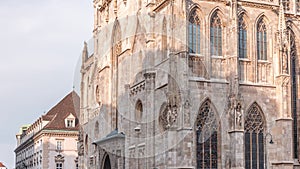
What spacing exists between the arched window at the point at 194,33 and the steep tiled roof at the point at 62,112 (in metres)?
35.6

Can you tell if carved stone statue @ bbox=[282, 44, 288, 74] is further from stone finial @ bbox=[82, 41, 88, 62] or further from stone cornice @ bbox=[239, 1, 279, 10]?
stone finial @ bbox=[82, 41, 88, 62]

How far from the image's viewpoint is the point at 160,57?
36.2m

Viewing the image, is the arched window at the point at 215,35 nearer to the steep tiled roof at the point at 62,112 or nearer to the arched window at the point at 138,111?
the arched window at the point at 138,111

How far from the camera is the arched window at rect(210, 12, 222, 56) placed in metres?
35.5

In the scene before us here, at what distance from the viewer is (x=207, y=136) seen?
3431 cm

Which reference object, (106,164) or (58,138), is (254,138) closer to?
(106,164)

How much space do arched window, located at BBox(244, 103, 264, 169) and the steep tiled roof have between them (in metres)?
35.8

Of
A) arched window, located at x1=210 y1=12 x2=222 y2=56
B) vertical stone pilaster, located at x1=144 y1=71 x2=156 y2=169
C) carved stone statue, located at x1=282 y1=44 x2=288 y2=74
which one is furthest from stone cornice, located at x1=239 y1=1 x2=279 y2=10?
vertical stone pilaster, located at x1=144 y1=71 x2=156 y2=169

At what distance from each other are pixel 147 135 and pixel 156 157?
6.12 ft

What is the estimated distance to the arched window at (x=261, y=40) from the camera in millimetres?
36656

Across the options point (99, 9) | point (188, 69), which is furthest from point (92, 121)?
point (188, 69)

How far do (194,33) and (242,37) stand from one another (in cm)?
323

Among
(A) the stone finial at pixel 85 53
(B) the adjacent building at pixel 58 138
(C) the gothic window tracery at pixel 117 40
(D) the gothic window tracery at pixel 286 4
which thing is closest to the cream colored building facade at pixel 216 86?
(D) the gothic window tracery at pixel 286 4

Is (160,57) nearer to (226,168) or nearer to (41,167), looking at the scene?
(226,168)
